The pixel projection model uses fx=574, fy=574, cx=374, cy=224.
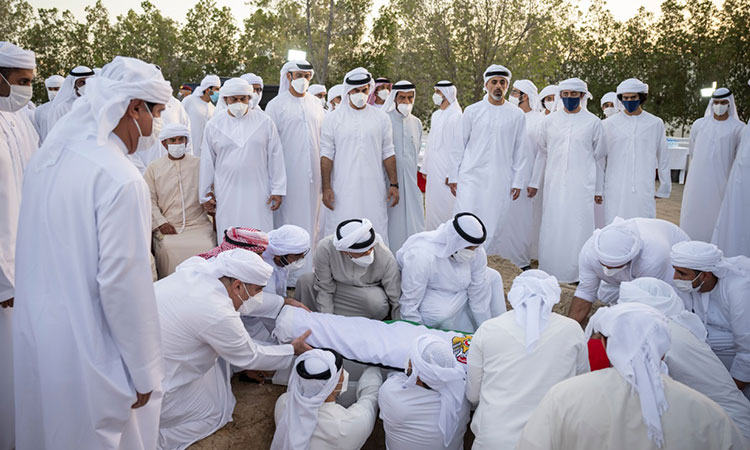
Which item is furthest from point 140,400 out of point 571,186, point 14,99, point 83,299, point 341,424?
point 571,186

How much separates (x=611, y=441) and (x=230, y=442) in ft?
6.53

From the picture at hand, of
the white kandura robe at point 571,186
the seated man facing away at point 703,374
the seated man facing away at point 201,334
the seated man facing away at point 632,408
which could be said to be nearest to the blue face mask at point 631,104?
the white kandura robe at point 571,186

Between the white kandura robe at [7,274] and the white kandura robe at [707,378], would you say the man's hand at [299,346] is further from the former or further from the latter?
the white kandura robe at [707,378]

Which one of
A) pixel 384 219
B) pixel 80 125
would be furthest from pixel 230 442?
pixel 384 219

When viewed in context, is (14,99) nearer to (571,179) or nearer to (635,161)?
(571,179)

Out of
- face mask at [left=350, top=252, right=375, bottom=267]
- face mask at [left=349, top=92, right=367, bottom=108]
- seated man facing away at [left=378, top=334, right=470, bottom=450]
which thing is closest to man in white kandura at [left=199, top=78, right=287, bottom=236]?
face mask at [left=349, top=92, right=367, bottom=108]

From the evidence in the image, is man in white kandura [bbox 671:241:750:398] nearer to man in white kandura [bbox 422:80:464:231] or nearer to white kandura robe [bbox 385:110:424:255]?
white kandura robe [bbox 385:110:424:255]

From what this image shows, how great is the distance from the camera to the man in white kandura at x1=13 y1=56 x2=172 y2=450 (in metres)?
1.82

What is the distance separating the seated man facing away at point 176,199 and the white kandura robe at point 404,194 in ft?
6.02

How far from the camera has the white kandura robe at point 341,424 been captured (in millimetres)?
2752

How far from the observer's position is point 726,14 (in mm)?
19688

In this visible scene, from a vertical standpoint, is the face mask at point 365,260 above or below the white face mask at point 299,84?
below

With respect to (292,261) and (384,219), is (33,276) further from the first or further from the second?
(384,219)

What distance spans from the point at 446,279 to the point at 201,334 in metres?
1.67
